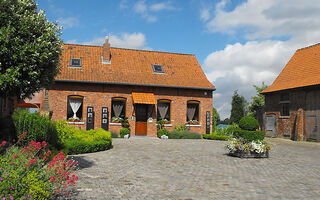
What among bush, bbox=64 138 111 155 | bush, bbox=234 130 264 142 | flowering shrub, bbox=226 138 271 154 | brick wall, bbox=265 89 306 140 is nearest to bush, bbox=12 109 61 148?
bush, bbox=64 138 111 155

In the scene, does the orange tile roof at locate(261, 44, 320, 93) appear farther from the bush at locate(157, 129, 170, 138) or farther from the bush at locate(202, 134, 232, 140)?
the bush at locate(157, 129, 170, 138)

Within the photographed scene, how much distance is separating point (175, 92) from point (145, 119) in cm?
302

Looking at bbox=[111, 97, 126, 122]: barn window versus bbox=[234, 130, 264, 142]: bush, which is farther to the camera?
bbox=[111, 97, 126, 122]: barn window

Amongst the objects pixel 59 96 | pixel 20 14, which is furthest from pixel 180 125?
pixel 20 14

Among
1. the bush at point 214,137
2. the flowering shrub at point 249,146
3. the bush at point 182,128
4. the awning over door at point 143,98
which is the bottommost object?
the bush at point 214,137

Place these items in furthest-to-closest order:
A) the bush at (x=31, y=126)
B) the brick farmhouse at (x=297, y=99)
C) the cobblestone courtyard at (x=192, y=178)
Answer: the brick farmhouse at (x=297, y=99) < the bush at (x=31, y=126) < the cobblestone courtyard at (x=192, y=178)

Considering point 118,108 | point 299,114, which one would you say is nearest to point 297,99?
point 299,114

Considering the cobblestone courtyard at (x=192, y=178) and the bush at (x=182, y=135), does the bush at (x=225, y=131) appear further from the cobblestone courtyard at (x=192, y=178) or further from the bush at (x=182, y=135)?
the cobblestone courtyard at (x=192, y=178)

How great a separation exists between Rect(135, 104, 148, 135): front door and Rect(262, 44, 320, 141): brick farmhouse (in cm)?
1137

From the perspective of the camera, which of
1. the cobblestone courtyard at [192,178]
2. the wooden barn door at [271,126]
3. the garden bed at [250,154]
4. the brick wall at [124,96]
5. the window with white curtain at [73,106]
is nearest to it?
the cobblestone courtyard at [192,178]

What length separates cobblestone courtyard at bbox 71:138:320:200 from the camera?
584 cm

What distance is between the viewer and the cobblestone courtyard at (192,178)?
5840mm

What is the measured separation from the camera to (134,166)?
8.77 meters

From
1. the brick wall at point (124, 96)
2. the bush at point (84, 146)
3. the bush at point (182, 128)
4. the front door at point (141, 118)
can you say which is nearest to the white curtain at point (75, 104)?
the brick wall at point (124, 96)
